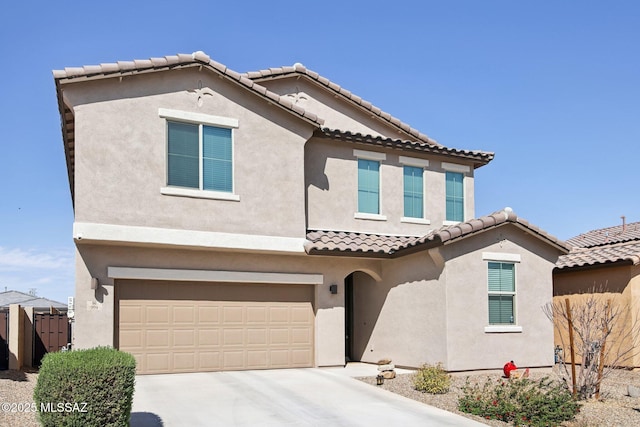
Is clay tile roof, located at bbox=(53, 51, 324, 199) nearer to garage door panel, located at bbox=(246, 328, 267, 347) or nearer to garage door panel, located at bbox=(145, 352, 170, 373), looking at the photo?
garage door panel, located at bbox=(246, 328, 267, 347)

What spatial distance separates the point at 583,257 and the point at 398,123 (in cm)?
755

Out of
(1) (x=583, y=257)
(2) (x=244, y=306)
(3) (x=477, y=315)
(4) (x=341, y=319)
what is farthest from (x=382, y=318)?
(1) (x=583, y=257)

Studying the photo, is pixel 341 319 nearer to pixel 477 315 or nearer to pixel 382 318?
pixel 382 318

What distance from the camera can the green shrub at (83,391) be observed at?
8.59 m

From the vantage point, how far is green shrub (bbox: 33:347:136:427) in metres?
8.59

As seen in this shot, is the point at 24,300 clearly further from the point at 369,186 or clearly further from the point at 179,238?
the point at 369,186

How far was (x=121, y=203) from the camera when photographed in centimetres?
1524

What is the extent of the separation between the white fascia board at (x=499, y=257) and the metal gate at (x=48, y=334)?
41.6ft

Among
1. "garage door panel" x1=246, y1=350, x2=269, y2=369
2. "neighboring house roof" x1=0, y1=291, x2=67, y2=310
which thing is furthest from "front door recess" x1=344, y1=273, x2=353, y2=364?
"neighboring house roof" x1=0, y1=291, x2=67, y2=310

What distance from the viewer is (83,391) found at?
28.4ft

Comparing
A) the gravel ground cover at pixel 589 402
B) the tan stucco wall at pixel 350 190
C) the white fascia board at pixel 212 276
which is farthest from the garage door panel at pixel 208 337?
the tan stucco wall at pixel 350 190

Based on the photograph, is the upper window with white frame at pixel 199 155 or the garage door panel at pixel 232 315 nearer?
the upper window with white frame at pixel 199 155

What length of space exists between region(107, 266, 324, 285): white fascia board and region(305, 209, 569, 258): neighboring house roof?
984 millimetres

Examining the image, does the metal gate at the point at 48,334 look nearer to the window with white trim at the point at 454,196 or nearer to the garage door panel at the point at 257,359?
the garage door panel at the point at 257,359
